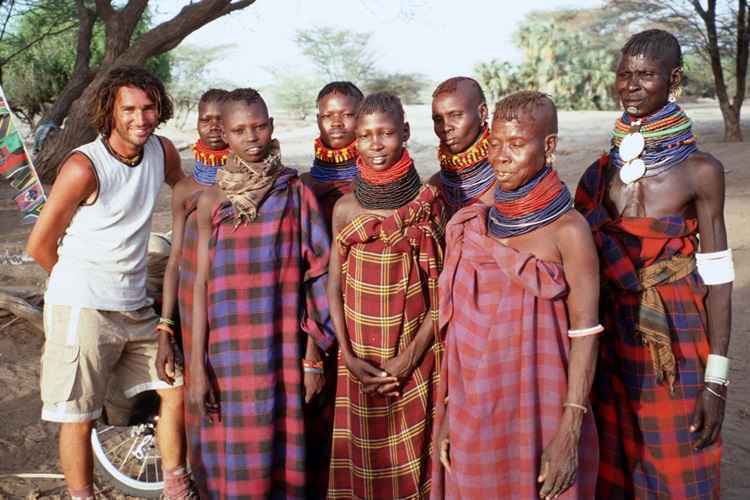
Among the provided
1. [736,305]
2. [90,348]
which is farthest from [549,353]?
[736,305]

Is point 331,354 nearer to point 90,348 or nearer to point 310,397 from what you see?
point 310,397

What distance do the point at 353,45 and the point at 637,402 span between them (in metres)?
33.2

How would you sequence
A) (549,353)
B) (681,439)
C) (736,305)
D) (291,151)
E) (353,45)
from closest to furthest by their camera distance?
(549,353) < (681,439) < (736,305) < (291,151) < (353,45)

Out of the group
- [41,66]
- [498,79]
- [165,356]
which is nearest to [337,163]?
[165,356]

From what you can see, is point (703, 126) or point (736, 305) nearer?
point (736, 305)

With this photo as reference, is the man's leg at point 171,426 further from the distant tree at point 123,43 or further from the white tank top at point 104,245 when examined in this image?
the distant tree at point 123,43

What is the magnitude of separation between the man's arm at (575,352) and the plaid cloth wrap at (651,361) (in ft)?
1.05

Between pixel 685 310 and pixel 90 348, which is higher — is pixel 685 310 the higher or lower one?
the higher one

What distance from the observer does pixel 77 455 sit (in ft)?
9.32

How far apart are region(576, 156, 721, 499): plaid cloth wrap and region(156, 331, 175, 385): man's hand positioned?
5.06ft

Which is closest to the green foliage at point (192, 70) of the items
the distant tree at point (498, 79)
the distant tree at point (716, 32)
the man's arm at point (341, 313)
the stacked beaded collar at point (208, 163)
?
the distant tree at point (498, 79)

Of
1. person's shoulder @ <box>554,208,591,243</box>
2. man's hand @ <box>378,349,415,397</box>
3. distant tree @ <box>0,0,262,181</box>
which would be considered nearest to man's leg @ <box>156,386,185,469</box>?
man's hand @ <box>378,349,415,397</box>

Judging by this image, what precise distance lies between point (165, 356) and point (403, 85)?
2977 cm

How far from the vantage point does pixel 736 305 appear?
6.17 metres
